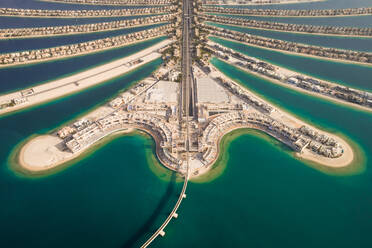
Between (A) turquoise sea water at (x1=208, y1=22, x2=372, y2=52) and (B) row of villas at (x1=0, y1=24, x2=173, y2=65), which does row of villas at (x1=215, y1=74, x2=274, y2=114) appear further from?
(A) turquoise sea water at (x1=208, y1=22, x2=372, y2=52)

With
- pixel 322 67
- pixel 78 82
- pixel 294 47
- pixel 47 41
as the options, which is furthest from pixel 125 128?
pixel 294 47

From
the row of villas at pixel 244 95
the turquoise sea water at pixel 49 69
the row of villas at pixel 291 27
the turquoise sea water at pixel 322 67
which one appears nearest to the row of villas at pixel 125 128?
the row of villas at pixel 244 95

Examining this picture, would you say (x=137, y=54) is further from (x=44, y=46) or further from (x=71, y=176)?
(x=71, y=176)

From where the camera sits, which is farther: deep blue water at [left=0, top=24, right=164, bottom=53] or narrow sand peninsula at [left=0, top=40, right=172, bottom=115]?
deep blue water at [left=0, top=24, right=164, bottom=53]

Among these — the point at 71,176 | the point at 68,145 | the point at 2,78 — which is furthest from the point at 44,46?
the point at 71,176

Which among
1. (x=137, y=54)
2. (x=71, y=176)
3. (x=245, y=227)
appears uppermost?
(x=137, y=54)

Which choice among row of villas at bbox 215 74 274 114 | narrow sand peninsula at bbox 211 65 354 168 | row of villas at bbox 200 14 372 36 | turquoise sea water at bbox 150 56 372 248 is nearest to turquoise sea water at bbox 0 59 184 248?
turquoise sea water at bbox 150 56 372 248
